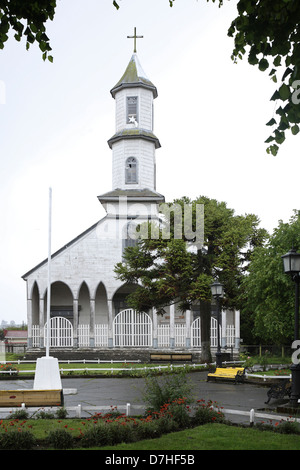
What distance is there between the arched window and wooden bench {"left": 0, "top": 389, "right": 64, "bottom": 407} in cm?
3011

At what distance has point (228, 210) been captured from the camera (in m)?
30.7

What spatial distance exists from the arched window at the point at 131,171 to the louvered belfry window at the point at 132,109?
293 cm

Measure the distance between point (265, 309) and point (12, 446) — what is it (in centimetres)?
Result: 2198

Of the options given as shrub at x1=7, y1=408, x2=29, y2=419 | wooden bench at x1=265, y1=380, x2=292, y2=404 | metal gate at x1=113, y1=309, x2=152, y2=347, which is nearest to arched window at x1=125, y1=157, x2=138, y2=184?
metal gate at x1=113, y1=309, x2=152, y2=347

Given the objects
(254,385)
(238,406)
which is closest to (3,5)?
(238,406)

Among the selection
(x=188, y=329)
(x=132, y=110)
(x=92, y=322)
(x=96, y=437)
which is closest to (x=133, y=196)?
(x=132, y=110)

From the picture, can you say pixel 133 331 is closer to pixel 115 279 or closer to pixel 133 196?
pixel 115 279

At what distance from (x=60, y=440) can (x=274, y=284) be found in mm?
20548

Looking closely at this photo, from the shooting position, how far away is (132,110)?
146 ft

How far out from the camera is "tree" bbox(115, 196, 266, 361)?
28.9m

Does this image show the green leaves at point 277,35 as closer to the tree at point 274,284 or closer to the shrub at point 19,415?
the shrub at point 19,415

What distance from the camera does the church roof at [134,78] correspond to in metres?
44.1

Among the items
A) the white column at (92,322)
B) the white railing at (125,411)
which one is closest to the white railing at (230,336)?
the white column at (92,322)
